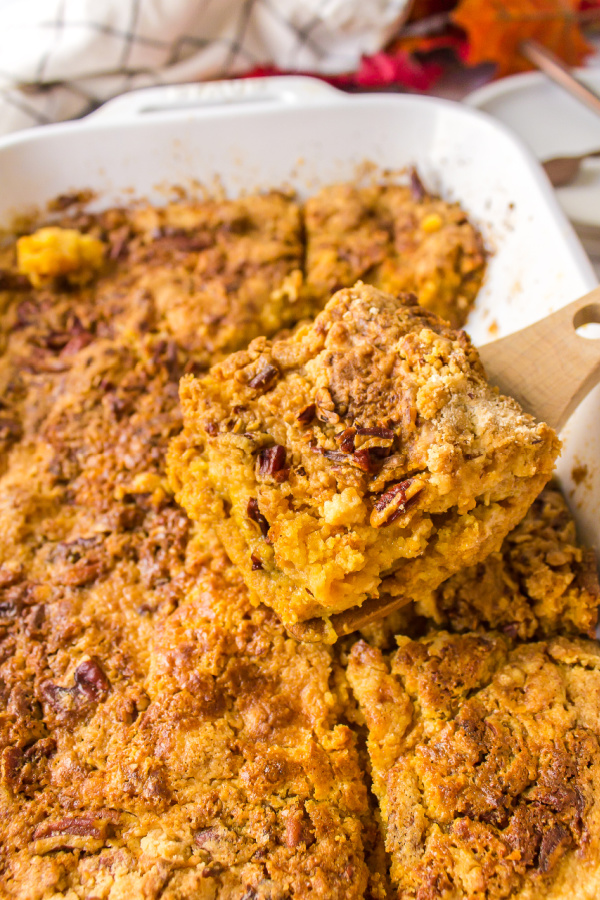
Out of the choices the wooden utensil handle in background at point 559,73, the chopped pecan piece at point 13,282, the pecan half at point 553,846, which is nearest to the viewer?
the pecan half at point 553,846

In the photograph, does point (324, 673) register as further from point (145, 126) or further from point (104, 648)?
point (145, 126)

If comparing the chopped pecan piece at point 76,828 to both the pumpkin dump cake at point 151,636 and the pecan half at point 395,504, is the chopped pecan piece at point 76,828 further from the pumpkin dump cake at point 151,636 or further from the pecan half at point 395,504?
the pecan half at point 395,504

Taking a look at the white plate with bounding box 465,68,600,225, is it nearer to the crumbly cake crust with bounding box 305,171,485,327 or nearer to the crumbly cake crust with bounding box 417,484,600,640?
the crumbly cake crust with bounding box 305,171,485,327

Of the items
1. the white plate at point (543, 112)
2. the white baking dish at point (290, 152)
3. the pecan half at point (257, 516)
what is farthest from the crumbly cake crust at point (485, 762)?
the white plate at point (543, 112)

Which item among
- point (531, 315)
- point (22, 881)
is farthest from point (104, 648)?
point (531, 315)

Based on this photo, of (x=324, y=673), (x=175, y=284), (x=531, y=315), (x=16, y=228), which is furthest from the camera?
(x=16, y=228)

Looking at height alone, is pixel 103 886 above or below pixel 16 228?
below

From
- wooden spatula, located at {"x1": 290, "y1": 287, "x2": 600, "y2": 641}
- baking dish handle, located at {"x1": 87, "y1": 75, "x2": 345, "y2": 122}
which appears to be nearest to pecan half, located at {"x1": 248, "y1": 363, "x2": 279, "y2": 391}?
wooden spatula, located at {"x1": 290, "y1": 287, "x2": 600, "y2": 641}
